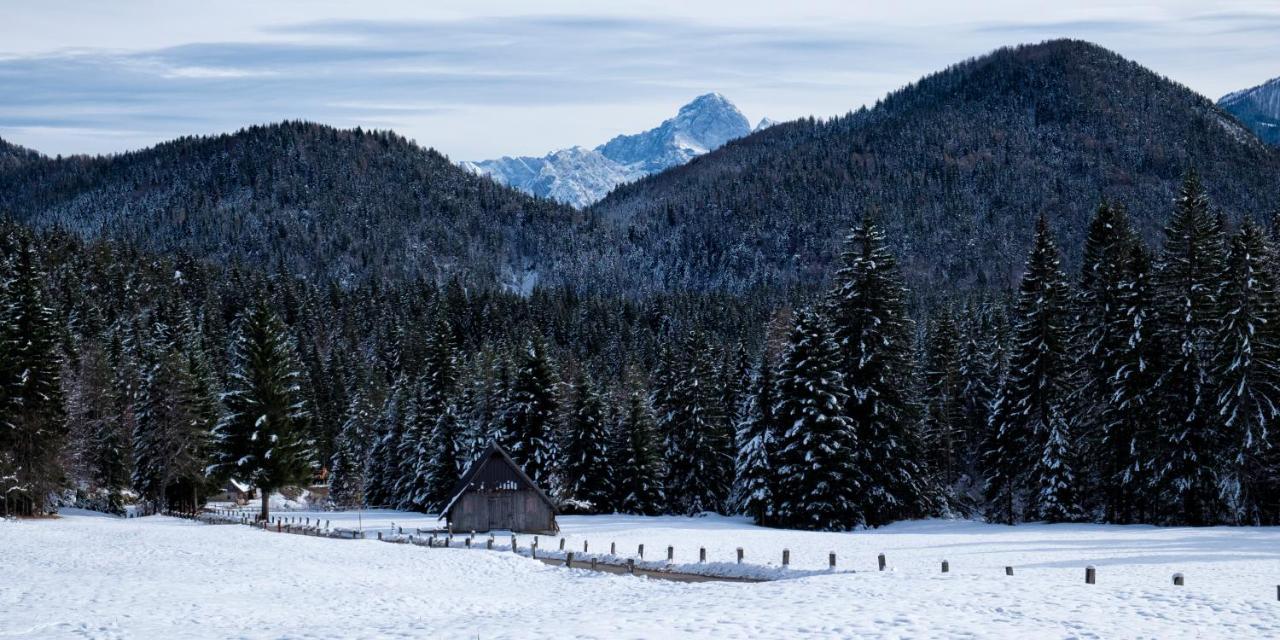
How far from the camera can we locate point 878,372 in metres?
55.2

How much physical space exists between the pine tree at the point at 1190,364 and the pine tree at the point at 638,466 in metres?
29.5

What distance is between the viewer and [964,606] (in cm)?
2091

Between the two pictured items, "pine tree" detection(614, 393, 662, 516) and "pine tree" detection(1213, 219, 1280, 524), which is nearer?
"pine tree" detection(1213, 219, 1280, 524)

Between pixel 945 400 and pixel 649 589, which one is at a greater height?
pixel 945 400

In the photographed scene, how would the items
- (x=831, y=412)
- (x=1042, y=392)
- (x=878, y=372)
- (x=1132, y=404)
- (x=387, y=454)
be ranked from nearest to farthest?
(x=1132, y=404)
(x=1042, y=392)
(x=831, y=412)
(x=878, y=372)
(x=387, y=454)

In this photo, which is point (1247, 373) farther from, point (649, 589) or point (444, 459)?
point (444, 459)

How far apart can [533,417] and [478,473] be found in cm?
1012

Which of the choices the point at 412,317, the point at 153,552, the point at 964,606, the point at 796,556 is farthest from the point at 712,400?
the point at 412,317

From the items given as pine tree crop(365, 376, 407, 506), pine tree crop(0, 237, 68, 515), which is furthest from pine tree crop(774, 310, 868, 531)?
pine tree crop(0, 237, 68, 515)

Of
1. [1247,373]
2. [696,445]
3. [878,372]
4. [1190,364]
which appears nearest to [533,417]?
[696,445]

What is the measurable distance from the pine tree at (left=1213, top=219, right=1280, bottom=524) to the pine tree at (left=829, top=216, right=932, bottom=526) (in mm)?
14783

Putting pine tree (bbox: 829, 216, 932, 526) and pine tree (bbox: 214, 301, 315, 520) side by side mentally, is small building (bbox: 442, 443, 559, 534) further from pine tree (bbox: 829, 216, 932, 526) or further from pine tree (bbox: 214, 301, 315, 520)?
pine tree (bbox: 829, 216, 932, 526)

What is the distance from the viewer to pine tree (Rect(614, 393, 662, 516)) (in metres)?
65.6

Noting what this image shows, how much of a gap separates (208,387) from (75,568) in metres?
49.0
